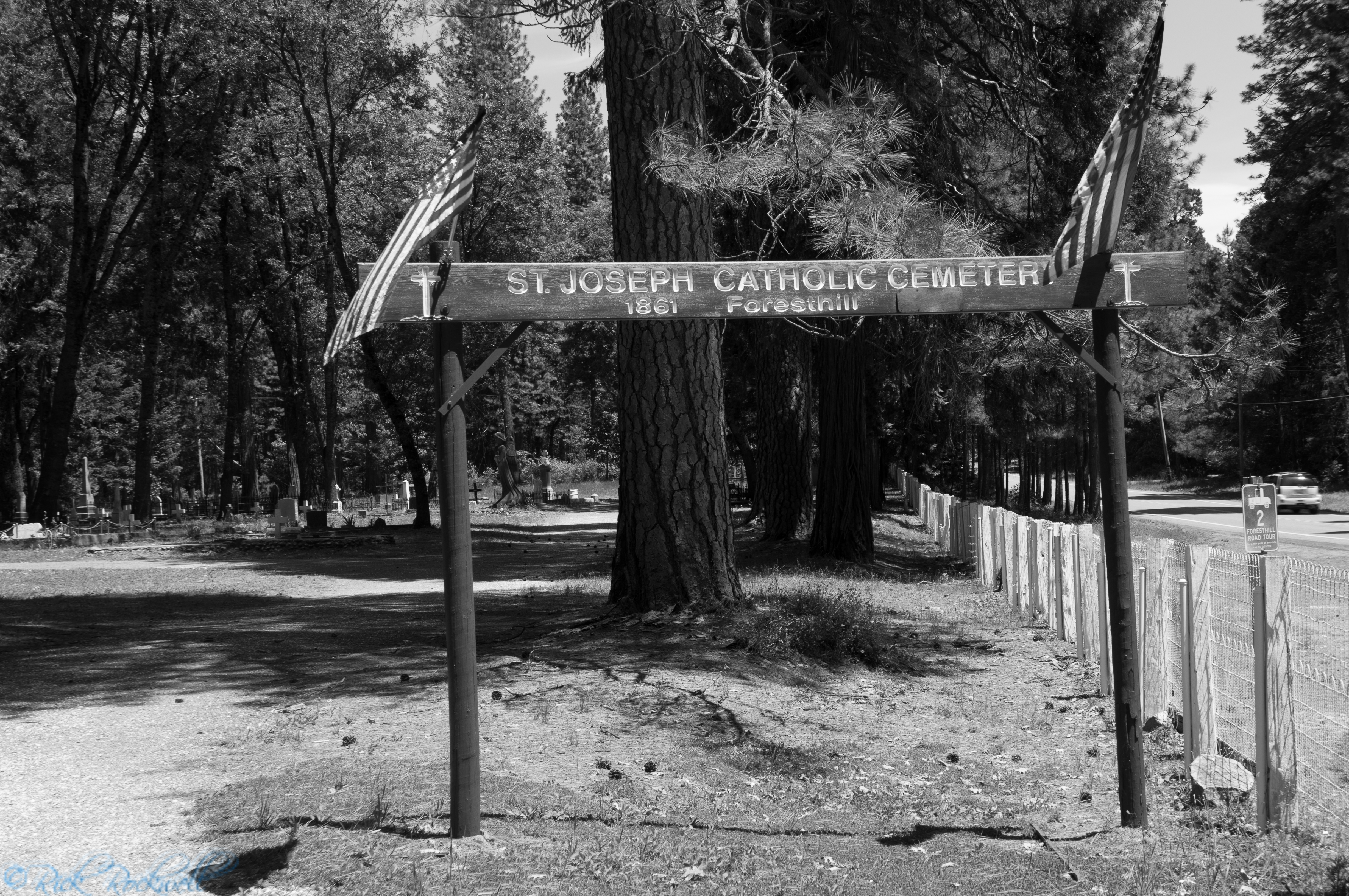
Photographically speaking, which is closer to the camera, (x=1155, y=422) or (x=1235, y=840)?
(x=1235, y=840)

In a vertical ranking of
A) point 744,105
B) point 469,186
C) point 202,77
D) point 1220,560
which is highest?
point 202,77

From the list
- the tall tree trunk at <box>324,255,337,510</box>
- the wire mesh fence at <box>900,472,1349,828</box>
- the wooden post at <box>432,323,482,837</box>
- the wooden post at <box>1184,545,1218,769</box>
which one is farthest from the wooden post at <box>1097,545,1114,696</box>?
the tall tree trunk at <box>324,255,337,510</box>

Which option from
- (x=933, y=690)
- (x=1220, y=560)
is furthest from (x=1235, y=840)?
(x=933, y=690)

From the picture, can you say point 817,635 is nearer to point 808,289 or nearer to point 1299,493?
point 808,289

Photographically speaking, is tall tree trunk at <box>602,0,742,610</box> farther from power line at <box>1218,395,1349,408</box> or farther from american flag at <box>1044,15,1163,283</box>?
power line at <box>1218,395,1349,408</box>

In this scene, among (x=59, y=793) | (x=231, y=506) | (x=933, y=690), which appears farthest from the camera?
(x=231, y=506)

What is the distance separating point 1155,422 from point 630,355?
74.5 meters

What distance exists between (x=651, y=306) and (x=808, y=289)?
75 cm

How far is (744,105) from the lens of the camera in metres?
11.0

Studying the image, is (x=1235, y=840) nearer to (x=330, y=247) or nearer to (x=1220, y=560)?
(x=1220, y=560)

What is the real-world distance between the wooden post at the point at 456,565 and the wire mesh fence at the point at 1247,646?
3.63 meters

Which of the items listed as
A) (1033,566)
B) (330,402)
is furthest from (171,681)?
(330,402)
